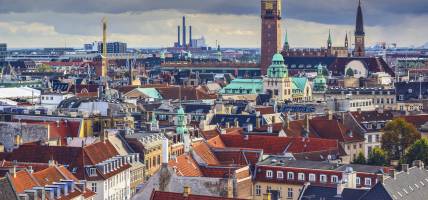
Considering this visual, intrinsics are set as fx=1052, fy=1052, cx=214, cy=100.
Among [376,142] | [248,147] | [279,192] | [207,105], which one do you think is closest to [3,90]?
[207,105]

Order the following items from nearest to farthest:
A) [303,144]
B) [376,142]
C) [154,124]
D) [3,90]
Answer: [303,144] → [154,124] → [376,142] → [3,90]

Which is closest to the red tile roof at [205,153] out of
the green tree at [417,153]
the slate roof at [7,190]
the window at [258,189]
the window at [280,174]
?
the window at [258,189]

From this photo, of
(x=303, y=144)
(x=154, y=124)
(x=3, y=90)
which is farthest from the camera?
(x=3, y=90)

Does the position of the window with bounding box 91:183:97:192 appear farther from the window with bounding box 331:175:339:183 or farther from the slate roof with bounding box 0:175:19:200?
the slate roof with bounding box 0:175:19:200

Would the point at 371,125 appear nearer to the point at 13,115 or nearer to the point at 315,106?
the point at 315,106

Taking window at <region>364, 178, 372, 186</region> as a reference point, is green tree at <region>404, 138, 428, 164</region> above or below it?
above

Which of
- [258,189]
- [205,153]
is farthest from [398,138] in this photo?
[205,153]

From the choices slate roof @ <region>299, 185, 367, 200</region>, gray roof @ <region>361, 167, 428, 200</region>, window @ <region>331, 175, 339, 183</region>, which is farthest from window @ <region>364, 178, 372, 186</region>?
slate roof @ <region>299, 185, 367, 200</region>
